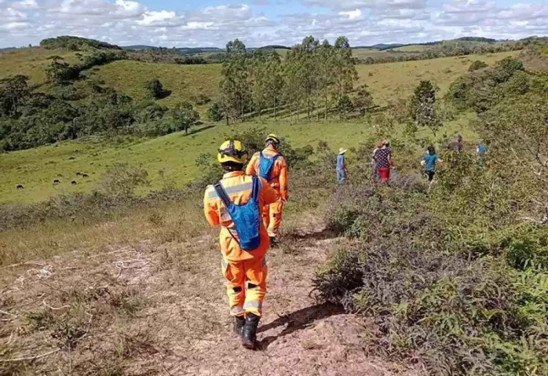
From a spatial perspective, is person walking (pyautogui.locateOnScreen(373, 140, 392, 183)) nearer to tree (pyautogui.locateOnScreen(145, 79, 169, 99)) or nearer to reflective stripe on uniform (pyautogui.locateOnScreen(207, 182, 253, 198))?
reflective stripe on uniform (pyautogui.locateOnScreen(207, 182, 253, 198))

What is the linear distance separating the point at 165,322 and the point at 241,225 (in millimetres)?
1498

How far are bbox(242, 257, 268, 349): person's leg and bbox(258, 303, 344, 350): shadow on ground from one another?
217 mm

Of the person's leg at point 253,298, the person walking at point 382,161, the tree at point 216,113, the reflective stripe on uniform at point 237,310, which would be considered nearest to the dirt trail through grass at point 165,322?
the person's leg at point 253,298

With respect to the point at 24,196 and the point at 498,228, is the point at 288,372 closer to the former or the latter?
the point at 498,228

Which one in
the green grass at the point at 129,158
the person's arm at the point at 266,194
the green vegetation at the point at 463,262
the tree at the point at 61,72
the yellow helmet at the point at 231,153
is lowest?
the green grass at the point at 129,158

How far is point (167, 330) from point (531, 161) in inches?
184

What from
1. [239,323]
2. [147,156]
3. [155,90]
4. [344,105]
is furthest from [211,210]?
[155,90]

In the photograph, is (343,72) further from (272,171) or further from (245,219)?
(245,219)

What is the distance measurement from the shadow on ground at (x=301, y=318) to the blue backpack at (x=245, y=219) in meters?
0.93

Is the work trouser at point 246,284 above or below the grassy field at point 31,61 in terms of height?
below

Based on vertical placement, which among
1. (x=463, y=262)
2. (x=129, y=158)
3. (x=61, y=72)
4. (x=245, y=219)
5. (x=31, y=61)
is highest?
(x=31, y=61)

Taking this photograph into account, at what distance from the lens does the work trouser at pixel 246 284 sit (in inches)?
184

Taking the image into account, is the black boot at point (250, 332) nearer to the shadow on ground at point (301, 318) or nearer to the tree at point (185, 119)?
the shadow on ground at point (301, 318)

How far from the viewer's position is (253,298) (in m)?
4.68
